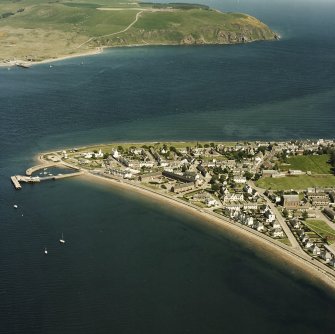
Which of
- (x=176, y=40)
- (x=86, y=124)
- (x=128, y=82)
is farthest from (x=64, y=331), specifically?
(x=176, y=40)

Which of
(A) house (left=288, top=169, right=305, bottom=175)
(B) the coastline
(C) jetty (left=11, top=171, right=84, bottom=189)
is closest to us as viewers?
(B) the coastline

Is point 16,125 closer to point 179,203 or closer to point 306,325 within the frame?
point 179,203

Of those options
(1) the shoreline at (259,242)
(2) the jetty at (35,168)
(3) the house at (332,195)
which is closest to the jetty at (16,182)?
(2) the jetty at (35,168)

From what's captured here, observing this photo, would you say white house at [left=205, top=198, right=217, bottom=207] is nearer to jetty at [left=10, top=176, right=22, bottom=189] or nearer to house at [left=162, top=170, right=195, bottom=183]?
house at [left=162, top=170, right=195, bottom=183]

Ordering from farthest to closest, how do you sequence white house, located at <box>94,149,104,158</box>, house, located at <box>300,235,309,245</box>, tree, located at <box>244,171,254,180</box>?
1. white house, located at <box>94,149,104,158</box>
2. tree, located at <box>244,171,254,180</box>
3. house, located at <box>300,235,309,245</box>

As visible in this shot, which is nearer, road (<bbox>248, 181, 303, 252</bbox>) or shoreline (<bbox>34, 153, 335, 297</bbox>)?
shoreline (<bbox>34, 153, 335, 297</bbox>)

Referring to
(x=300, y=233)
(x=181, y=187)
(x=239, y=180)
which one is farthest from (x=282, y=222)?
(x=181, y=187)

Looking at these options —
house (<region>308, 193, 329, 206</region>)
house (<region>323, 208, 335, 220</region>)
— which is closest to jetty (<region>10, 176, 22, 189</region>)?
house (<region>308, 193, 329, 206</region>)

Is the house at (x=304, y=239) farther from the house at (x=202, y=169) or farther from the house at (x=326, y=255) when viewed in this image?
the house at (x=202, y=169)
